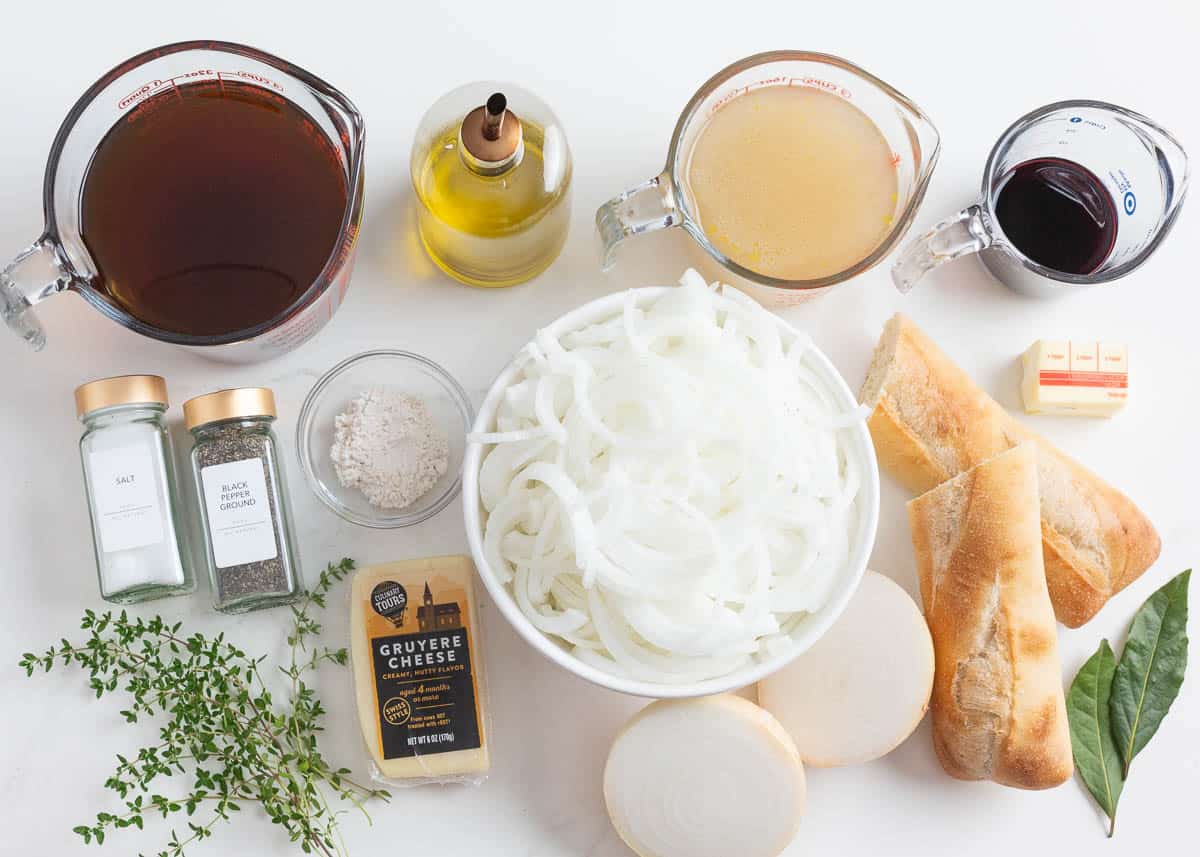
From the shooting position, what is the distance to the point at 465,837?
138 centimetres

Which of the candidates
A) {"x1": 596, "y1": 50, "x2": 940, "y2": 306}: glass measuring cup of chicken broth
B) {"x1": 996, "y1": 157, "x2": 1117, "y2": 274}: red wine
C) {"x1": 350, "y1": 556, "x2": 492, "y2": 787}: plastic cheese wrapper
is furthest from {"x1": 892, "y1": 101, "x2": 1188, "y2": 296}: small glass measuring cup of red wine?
{"x1": 350, "y1": 556, "x2": 492, "y2": 787}: plastic cheese wrapper

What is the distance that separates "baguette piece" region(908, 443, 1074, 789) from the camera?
1.30m

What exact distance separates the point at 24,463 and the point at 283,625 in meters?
0.44

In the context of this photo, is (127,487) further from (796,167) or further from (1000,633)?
(1000,633)

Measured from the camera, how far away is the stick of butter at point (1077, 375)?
1425 millimetres

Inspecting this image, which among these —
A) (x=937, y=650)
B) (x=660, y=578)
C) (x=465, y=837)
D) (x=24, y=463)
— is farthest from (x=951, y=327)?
(x=24, y=463)

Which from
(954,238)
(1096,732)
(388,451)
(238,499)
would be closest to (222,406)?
(238,499)

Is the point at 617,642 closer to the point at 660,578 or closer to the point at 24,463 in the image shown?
the point at 660,578

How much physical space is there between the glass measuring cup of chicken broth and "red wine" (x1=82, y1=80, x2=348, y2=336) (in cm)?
39

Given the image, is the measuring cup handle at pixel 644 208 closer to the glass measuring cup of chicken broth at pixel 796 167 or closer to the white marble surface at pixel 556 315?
the glass measuring cup of chicken broth at pixel 796 167

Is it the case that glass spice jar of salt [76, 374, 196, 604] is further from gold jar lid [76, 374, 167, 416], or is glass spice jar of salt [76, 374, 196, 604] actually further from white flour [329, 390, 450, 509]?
white flour [329, 390, 450, 509]

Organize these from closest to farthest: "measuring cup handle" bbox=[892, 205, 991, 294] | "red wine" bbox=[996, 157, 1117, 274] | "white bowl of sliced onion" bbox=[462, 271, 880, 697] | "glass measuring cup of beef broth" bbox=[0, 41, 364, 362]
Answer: "white bowl of sliced onion" bbox=[462, 271, 880, 697] → "glass measuring cup of beef broth" bbox=[0, 41, 364, 362] → "measuring cup handle" bbox=[892, 205, 991, 294] → "red wine" bbox=[996, 157, 1117, 274]

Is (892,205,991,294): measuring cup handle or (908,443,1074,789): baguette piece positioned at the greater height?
(892,205,991,294): measuring cup handle

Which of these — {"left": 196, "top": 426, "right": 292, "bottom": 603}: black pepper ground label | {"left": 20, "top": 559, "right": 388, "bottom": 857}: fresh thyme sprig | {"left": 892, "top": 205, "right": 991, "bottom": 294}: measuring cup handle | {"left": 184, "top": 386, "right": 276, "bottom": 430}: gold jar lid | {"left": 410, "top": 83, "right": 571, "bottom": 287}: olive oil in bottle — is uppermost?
{"left": 410, "top": 83, "right": 571, "bottom": 287}: olive oil in bottle
